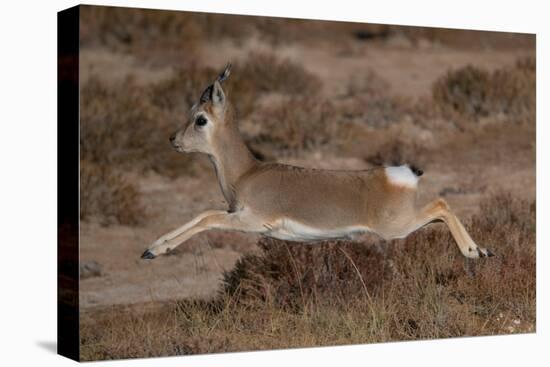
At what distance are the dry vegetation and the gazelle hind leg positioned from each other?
29cm

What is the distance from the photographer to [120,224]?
14227mm

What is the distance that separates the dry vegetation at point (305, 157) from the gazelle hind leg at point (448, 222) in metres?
0.29

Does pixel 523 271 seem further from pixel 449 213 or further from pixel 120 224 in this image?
pixel 120 224

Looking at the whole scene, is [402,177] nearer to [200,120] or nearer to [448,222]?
[448,222]

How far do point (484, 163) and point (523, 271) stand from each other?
1.40 metres

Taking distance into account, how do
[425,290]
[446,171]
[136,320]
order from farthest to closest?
[446,171] < [425,290] < [136,320]

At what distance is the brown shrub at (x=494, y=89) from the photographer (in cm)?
1478

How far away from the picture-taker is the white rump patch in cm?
1282

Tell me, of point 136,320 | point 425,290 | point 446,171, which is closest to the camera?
point 136,320

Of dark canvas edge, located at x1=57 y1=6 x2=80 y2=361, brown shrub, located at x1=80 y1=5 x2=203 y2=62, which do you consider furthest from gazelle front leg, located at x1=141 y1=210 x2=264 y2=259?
brown shrub, located at x1=80 y1=5 x2=203 y2=62

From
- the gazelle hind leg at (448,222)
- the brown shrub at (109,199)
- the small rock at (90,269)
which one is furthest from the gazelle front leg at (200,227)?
the brown shrub at (109,199)

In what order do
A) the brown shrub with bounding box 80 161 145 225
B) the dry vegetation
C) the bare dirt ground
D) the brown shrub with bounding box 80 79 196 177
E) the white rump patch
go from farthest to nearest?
the brown shrub with bounding box 80 79 196 177 < the brown shrub with bounding box 80 161 145 225 < the bare dirt ground < the white rump patch < the dry vegetation

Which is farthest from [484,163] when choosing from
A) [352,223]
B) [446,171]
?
[352,223]

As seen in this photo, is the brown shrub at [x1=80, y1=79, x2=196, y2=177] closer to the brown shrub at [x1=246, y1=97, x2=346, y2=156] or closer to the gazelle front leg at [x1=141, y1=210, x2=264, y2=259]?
the brown shrub at [x1=246, y1=97, x2=346, y2=156]
